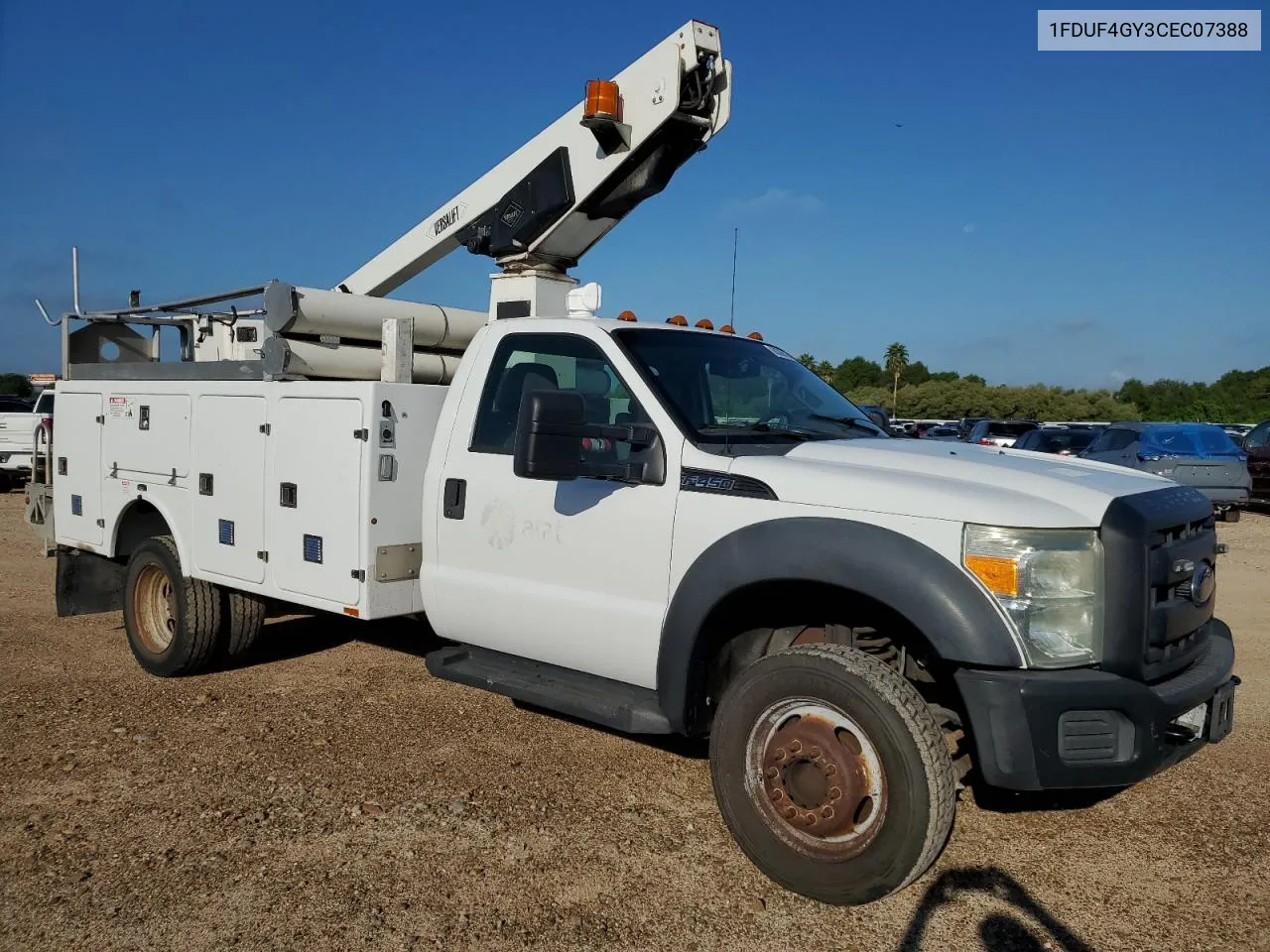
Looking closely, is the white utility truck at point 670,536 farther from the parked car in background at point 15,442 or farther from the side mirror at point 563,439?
the parked car in background at point 15,442

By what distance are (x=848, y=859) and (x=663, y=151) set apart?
4.07 metres

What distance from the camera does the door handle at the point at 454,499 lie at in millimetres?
4680

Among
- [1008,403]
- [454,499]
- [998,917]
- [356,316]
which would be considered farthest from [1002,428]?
[1008,403]

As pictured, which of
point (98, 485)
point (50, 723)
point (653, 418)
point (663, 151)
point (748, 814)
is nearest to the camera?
→ point (748, 814)

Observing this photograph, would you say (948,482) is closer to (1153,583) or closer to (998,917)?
(1153,583)

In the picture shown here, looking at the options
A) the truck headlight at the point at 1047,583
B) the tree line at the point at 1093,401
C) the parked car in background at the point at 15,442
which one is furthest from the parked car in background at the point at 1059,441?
the tree line at the point at 1093,401

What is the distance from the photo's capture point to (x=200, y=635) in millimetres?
5984

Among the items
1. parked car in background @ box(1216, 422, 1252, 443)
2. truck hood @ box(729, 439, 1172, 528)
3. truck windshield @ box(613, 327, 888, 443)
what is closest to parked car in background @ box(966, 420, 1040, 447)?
parked car in background @ box(1216, 422, 1252, 443)

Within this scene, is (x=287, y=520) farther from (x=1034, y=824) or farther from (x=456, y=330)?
(x=1034, y=824)

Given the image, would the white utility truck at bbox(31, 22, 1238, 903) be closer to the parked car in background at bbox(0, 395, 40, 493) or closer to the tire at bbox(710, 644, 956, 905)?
the tire at bbox(710, 644, 956, 905)

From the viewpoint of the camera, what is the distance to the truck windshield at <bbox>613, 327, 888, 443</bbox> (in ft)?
14.0

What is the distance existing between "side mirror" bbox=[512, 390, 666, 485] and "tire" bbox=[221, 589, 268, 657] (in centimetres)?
309

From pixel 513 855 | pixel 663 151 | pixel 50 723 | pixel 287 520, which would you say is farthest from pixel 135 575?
pixel 663 151

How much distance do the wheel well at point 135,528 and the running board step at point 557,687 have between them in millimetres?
2735
